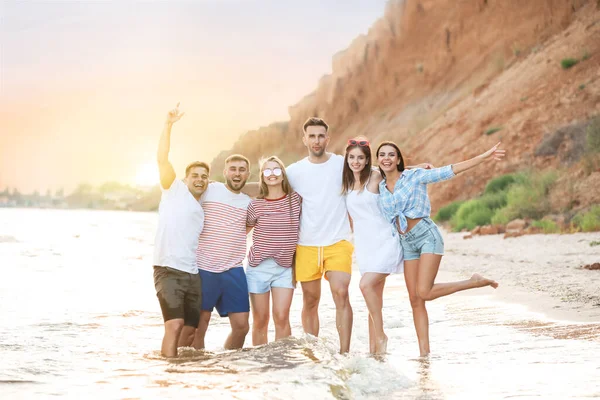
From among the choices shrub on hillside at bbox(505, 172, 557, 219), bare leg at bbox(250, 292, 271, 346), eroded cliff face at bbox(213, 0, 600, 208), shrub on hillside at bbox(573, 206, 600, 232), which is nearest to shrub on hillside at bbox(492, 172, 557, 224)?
shrub on hillside at bbox(505, 172, 557, 219)

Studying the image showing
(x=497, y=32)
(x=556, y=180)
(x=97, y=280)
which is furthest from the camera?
(x=497, y=32)

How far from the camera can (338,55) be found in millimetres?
71562

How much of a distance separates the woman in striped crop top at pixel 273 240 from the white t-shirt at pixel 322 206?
0.09 m

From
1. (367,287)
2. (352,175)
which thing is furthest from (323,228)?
(367,287)

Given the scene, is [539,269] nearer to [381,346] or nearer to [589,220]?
[589,220]

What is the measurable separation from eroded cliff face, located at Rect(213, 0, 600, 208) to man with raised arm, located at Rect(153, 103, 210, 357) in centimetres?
1564

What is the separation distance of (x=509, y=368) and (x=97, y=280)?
11.9m

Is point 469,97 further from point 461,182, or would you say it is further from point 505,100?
point 461,182

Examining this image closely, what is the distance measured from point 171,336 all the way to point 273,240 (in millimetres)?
1250

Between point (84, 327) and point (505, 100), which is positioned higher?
point (505, 100)

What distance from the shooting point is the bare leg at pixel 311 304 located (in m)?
6.91

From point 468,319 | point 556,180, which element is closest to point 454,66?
point 556,180

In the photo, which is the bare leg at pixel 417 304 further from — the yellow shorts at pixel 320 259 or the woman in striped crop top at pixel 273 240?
the woman in striped crop top at pixel 273 240

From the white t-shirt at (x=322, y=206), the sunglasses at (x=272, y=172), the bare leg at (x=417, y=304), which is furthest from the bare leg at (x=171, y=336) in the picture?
the bare leg at (x=417, y=304)
